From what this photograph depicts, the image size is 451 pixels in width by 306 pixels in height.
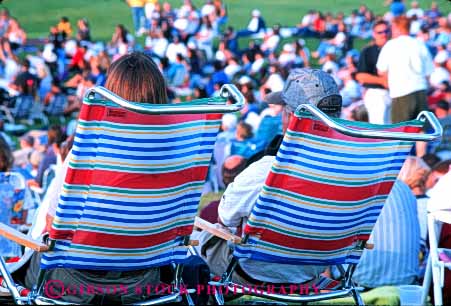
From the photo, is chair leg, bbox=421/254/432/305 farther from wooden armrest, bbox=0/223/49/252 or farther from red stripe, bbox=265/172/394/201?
wooden armrest, bbox=0/223/49/252

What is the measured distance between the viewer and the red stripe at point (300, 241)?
4051 millimetres

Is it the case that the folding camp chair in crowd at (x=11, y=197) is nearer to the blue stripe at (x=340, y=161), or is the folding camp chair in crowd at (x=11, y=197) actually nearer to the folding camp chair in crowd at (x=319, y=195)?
the folding camp chair in crowd at (x=319, y=195)

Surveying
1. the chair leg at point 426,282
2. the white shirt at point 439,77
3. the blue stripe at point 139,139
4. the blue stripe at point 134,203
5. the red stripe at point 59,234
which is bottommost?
the white shirt at point 439,77

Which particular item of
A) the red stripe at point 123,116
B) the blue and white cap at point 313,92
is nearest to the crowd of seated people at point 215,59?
the blue and white cap at point 313,92

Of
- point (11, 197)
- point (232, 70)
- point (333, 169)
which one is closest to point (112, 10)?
point (232, 70)

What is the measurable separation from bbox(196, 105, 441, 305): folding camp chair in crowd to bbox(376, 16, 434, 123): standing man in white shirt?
6.96 metres

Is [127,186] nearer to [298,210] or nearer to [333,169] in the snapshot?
[298,210]

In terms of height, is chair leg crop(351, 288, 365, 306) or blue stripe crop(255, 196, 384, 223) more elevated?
blue stripe crop(255, 196, 384, 223)

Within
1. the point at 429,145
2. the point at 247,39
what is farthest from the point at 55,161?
the point at 247,39

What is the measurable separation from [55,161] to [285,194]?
21.7 feet

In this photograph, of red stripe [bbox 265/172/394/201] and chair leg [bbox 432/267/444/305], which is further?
chair leg [bbox 432/267/444/305]

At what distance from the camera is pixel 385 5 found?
30.0 metres

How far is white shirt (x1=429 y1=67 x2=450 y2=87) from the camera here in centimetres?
1839

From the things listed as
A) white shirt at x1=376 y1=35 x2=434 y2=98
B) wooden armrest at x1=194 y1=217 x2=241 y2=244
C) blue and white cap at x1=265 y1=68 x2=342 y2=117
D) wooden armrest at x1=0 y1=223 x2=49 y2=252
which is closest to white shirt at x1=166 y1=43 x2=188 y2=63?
white shirt at x1=376 y1=35 x2=434 y2=98
